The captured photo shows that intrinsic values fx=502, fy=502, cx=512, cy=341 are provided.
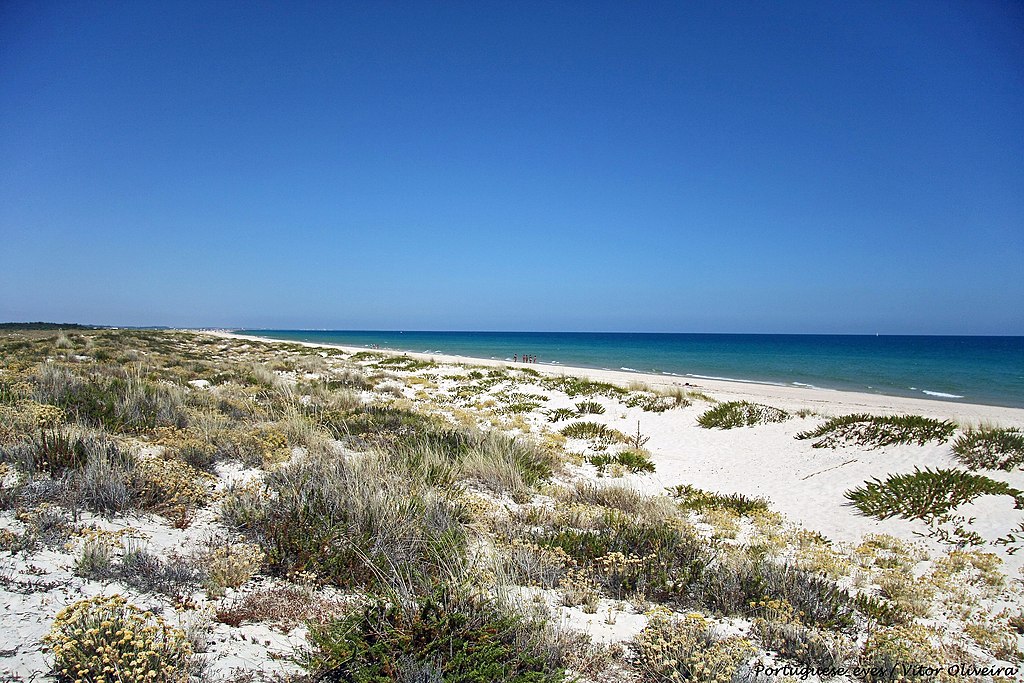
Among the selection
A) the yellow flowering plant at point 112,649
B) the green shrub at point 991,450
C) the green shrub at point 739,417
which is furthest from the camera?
the green shrub at point 739,417

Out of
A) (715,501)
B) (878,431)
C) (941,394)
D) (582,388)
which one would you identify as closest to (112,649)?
(715,501)

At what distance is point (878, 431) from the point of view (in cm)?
1074

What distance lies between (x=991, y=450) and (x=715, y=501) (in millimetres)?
5737

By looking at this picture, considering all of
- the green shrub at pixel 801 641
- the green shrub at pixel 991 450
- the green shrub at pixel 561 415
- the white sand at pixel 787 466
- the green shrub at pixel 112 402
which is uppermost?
the green shrub at pixel 112 402

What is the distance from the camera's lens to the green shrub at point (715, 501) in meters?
7.46

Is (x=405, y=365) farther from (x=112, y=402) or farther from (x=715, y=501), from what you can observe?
(x=715, y=501)

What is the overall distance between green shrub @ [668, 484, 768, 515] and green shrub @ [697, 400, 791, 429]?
5394mm

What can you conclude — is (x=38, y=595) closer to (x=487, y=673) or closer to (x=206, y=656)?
(x=206, y=656)

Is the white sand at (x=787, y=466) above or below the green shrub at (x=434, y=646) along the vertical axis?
below

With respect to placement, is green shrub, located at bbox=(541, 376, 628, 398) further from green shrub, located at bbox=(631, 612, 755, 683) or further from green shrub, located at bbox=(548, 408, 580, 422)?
green shrub, located at bbox=(631, 612, 755, 683)

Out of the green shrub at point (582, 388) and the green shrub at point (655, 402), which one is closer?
the green shrub at point (655, 402)

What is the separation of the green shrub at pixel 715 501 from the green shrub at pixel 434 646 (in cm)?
486

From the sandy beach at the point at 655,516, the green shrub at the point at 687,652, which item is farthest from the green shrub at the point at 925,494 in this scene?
the green shrub at the point at 687,652

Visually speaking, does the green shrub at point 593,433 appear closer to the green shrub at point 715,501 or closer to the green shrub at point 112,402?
the green shrub at point 715,501
